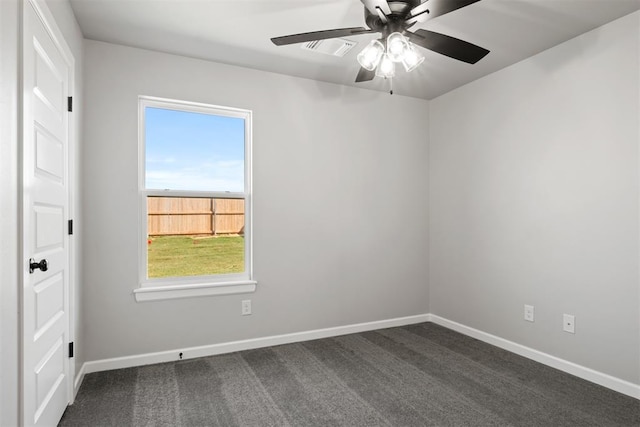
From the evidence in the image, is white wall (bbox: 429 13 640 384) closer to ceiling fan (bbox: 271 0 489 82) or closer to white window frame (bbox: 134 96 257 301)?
ceiling fan (bbox: 271 0 489 82)

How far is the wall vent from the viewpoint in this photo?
2.84 m

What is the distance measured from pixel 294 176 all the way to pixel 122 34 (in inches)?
68.4

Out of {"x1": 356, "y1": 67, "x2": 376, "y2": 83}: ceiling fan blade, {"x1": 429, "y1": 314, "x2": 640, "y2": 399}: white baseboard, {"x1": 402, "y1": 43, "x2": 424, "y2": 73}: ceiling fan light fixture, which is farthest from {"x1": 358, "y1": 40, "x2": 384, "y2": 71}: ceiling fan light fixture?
{"x1": 429, "y1": 314, "x2": 640, "y2": 399}: white baseboard

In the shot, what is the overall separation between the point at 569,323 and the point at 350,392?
1.74 metres

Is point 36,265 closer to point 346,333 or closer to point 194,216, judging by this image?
point 194,216

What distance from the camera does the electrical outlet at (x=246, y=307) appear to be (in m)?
3.33

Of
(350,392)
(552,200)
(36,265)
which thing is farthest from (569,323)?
(36,265)

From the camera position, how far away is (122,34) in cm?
274

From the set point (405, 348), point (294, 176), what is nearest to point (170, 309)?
point (294, 176)

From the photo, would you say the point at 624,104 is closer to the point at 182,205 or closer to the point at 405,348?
the point at 405,348

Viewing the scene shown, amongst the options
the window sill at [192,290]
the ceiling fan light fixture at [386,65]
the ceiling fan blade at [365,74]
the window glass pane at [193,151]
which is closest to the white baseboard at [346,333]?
the window sill at [192,290]

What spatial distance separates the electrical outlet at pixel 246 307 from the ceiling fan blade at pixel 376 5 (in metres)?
2.49

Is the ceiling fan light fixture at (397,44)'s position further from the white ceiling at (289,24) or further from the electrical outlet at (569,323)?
the electrical outlet at (569,323)

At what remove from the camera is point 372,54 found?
6.72 feet
